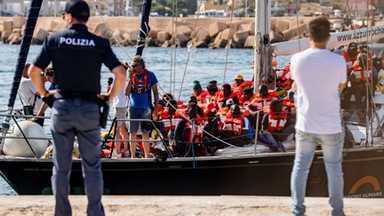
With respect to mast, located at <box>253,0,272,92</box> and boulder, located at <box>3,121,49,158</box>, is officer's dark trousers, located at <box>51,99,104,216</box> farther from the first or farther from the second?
mast, located at <box>253,0,272,92</box>

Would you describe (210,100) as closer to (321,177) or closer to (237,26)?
(321,177)

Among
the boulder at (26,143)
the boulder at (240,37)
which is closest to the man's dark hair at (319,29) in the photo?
the boulder at (26,143)

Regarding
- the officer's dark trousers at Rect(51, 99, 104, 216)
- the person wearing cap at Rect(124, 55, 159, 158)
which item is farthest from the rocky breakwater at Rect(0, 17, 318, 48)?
the officer's dark trousers at Rect(51, 99, 104, 216)

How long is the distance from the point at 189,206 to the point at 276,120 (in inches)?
188

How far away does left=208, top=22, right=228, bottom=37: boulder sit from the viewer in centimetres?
9325

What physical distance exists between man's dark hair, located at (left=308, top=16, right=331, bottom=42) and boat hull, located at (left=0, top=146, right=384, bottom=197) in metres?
6.07

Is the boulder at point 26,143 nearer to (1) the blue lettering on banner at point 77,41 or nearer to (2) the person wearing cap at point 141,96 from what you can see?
(2) the person wearing cap at point 141,96

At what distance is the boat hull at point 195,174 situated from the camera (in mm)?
14547

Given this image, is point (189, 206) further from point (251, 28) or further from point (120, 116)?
point (251, 28)

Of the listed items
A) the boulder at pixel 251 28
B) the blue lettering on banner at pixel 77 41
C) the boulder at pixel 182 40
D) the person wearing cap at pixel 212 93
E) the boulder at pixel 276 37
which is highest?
the blue lettering on banner at pixel 77 41

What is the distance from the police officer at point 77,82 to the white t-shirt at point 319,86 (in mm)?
1463

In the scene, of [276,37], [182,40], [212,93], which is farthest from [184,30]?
[212,93]

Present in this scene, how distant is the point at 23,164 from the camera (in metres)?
14.6

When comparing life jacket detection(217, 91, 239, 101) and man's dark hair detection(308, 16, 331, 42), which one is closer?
man's dark hair detection(308, 16, 331, 42)
